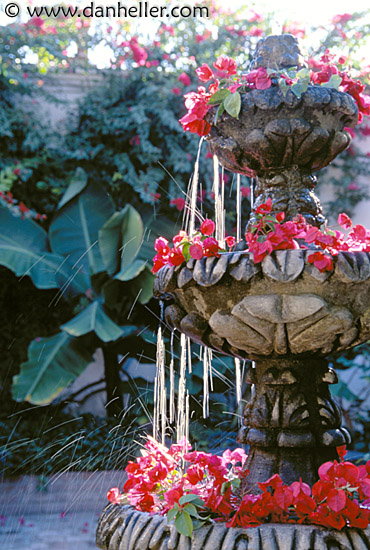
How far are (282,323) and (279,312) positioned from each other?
40 mm

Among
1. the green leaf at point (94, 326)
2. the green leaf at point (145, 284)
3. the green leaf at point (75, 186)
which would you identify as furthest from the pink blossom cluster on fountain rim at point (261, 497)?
the green leaf at point (75, 186)

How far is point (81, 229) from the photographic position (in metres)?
5.98

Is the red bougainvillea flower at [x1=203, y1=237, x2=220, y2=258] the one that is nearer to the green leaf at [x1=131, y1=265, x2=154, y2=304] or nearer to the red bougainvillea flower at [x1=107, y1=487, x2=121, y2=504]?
the red bougainvillea flower at [x1=107, y1=487, x2=121, y2=504]

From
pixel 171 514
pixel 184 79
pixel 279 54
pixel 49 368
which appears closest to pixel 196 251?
pixel 171 514

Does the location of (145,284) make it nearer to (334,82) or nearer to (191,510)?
(334,82)

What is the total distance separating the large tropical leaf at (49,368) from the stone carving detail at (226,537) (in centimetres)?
340

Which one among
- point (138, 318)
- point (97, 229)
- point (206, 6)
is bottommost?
point (138, 318)

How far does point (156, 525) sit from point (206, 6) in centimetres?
582

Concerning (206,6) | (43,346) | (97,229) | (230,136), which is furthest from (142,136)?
(230,136)

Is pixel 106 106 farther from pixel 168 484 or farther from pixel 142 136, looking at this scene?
pixel 168 484

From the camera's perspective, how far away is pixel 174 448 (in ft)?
7.06

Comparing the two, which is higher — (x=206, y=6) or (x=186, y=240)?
(x=206, y=6)

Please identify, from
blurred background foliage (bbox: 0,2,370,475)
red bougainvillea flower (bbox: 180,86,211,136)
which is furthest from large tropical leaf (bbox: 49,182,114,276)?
red bougainvillea flower (bbox: 180,86,211,136)

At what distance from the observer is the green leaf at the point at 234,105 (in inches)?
78.9
